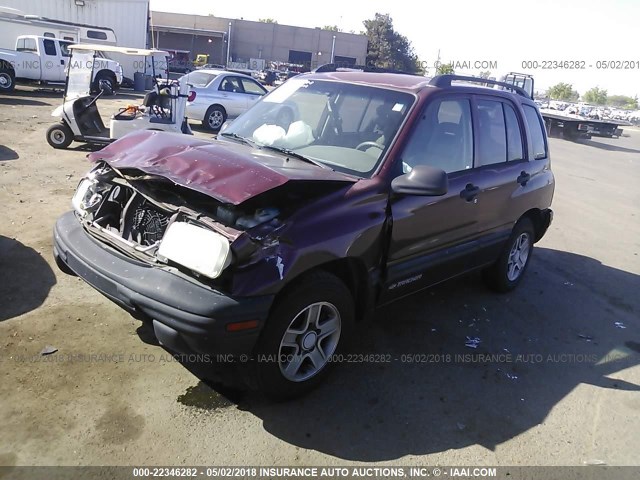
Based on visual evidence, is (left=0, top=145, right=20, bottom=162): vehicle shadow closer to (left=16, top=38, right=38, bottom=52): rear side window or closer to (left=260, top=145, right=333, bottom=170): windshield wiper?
(left=260, top=145, right=333, bottom=170): windshield wiper

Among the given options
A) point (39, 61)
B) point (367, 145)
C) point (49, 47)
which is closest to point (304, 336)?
point (367, 145)

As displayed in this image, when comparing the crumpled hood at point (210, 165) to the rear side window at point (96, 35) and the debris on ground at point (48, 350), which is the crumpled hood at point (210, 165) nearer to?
the debris on ground at point (48, 350)

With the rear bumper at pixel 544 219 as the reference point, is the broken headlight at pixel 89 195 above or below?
above

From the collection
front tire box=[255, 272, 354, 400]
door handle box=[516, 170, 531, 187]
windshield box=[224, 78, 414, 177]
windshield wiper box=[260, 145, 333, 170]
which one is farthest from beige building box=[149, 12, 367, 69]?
front tire box=[255, 272, 354, 400]

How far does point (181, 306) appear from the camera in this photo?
8.46ft

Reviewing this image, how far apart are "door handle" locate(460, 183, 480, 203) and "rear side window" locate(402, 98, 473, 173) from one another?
163 mm

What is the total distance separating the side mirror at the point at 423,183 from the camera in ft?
10.2

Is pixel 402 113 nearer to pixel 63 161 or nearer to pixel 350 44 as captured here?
pixel 63 161

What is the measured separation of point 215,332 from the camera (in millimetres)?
2545

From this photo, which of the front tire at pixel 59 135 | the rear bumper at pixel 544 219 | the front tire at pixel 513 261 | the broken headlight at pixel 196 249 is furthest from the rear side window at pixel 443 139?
the front tire at pixel 59 135

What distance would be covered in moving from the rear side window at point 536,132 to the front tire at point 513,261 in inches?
28.7

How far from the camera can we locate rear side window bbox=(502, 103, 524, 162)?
4.75 m

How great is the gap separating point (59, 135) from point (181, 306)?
8.51 m

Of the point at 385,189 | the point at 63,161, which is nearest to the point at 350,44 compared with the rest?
the point at 63,161
